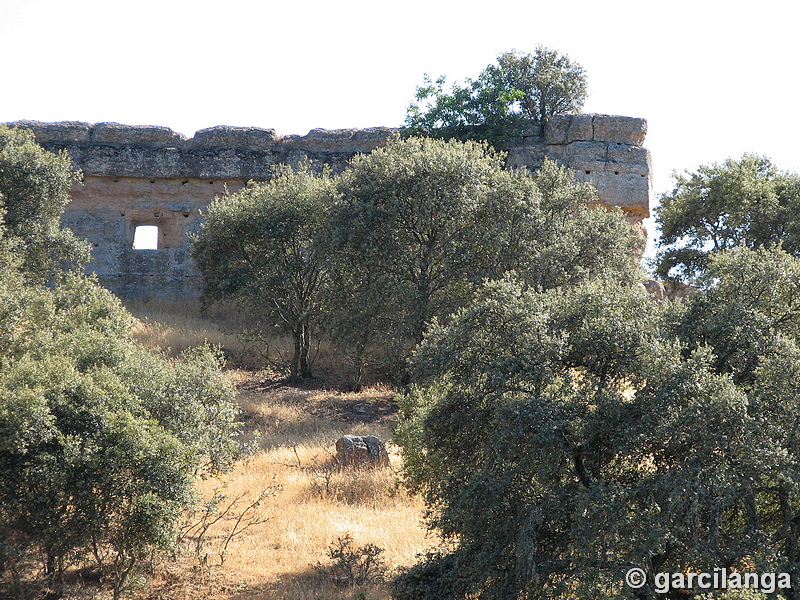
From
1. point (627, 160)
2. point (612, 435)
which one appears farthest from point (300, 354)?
point (612, 435)

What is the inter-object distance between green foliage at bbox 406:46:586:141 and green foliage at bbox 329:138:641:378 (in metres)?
6.15

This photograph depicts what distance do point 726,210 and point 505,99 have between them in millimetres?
6638

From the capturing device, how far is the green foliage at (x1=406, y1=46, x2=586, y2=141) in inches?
912

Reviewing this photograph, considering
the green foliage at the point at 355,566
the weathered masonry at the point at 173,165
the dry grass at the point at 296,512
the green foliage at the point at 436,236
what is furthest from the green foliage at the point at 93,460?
the weathered masonry at the point at 173,165

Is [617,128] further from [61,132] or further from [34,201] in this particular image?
[61,132]

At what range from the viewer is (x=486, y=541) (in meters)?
7.64

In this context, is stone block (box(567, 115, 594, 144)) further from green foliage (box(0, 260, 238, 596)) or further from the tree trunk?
green foliage (box(0, 260, 238, 596))

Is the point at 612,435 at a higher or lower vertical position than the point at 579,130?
lower

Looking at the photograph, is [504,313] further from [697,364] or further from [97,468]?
[97,468]

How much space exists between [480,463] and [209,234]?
12856 mm

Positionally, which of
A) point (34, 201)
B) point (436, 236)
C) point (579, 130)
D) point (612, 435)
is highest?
point (579, 130)

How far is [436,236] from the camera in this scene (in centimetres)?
1686

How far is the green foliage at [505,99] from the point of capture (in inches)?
912

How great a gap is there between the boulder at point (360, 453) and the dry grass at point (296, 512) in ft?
0.59
